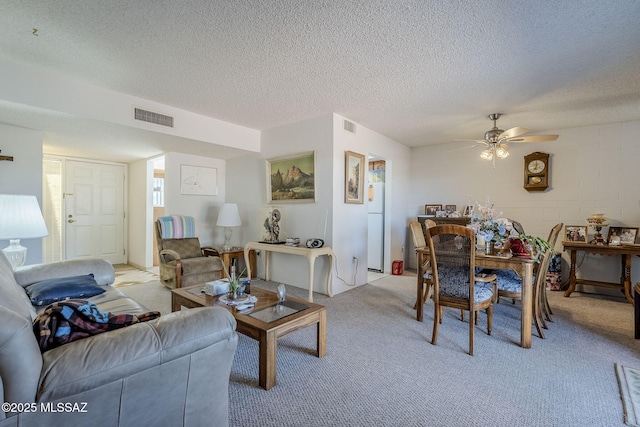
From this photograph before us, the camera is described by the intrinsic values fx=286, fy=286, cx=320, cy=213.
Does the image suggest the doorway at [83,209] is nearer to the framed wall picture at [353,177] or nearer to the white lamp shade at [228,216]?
the white lamp shade at [228,216]

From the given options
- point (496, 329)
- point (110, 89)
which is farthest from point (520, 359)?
point (110, 89)

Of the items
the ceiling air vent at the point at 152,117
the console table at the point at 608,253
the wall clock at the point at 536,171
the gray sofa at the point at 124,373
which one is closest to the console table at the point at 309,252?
the ceiling air vent at the point at 152,117

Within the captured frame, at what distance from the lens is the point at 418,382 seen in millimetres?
1950

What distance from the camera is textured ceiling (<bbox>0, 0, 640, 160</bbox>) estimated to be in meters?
1.90

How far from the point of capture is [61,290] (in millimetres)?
2059

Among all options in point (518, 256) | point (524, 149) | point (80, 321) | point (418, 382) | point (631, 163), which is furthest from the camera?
point (524, 149)

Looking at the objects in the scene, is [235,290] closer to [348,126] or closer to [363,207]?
[363,207]

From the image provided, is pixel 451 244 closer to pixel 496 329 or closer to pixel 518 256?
pixel 518 256

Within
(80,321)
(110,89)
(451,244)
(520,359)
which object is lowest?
(520,359)

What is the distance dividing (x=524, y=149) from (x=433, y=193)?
160cm

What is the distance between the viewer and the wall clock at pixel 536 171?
453cm

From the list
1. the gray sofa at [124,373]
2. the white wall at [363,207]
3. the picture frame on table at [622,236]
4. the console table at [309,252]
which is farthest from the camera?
the white wall at [363,207]

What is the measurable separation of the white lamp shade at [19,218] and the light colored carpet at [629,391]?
14.8 feet

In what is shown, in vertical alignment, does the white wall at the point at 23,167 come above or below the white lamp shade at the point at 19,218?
above
